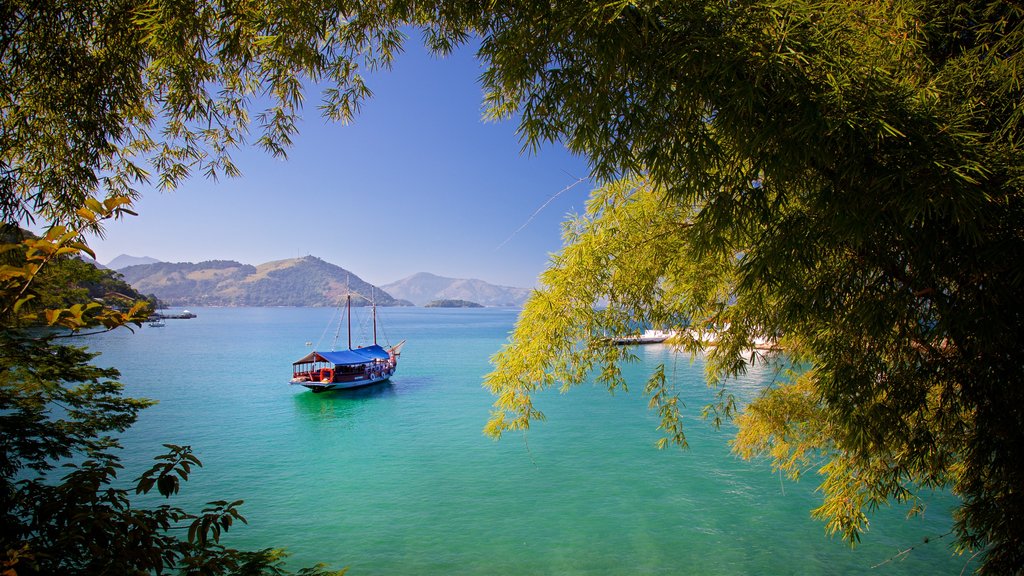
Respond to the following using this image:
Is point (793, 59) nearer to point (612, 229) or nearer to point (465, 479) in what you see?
point (612, 229)

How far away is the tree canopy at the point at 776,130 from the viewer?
1370 millimetres

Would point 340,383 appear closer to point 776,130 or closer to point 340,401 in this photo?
point 340,401

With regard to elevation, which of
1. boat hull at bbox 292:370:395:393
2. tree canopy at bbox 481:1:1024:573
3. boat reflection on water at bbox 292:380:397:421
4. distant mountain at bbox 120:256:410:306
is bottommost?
boat reflection on water at bbox 292:380:397:421

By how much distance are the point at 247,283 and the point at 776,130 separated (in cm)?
16672

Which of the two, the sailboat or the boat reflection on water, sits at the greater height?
the sailboat

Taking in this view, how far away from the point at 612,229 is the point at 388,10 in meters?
1.75

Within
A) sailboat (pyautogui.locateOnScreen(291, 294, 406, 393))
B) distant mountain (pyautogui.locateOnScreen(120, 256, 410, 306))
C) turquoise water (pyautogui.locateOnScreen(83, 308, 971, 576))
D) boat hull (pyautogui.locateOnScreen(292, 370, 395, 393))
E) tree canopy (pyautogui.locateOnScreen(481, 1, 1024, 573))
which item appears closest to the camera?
tree canopy (pyautogui.locateOnScreen(481, 1, 1024, 573))

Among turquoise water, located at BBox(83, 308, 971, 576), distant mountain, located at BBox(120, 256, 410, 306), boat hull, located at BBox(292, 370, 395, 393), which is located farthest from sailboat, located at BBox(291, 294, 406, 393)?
distant mountain, located at BBox(120, 256, 410, 306)

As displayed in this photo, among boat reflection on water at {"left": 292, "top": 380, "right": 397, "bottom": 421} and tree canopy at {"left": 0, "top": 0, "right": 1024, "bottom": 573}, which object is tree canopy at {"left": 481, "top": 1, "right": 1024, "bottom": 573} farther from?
boat reflection on water at {"left": 292, "top": 380, "right": 397, "bottom": 421}

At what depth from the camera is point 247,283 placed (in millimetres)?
145750

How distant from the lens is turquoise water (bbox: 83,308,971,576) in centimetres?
605

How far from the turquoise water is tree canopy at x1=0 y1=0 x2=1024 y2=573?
14.4 ft

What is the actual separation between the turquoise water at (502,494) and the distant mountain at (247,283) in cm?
12152

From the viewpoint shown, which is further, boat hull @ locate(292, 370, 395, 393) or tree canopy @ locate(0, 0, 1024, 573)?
boat hull @ locate(292, 370, 395, 393)
